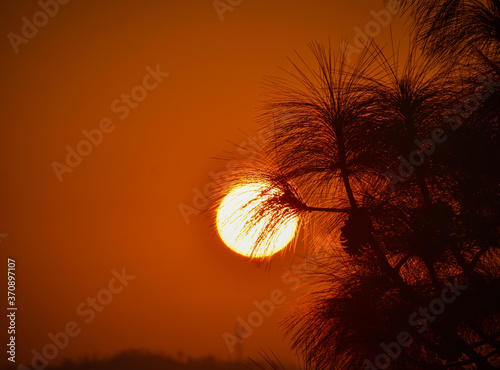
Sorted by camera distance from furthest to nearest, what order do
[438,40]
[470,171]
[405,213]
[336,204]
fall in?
[336,204] < [438,40] < [405,213] < [470,171]

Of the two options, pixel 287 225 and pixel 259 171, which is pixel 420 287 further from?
pixel 259 171

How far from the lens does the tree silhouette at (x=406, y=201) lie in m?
1.77

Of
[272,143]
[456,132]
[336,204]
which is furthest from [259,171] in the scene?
[456,132]

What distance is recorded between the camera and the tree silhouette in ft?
5.81

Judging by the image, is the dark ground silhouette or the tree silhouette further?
the dark ground silhouette

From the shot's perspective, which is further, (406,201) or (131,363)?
(131,363)

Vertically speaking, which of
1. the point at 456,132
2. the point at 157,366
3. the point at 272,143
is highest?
the point at 272,143

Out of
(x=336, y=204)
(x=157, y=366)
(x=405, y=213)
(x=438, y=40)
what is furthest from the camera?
(x=157, y=366)

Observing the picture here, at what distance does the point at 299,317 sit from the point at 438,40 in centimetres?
153

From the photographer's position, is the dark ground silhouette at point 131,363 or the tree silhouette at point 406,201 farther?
the dark ground silhouette at point 131,363

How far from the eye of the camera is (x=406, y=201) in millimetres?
2066

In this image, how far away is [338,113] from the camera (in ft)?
7.32

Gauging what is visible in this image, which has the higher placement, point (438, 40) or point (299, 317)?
point (438, 40)

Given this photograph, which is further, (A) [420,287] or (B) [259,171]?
(B) [259,171]
